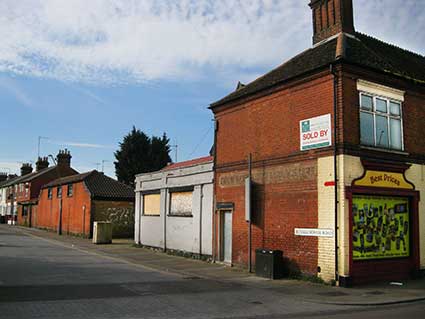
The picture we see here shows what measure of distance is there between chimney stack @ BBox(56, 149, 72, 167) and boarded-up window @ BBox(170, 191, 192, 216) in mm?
36531

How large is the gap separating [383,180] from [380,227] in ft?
5.09

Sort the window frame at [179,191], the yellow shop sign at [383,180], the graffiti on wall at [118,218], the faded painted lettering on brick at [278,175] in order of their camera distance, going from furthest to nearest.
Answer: the graffiti on wall at [118,218] → the window frame at [179,191] → the faded painted lettering on brick at [278,175] → the yellow shop sign at [383,180]

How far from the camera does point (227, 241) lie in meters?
18.9

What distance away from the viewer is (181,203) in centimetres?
2244

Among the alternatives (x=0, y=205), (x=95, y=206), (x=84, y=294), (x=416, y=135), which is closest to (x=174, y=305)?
(x=84, y=294)

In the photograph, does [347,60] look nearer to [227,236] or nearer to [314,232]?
[314,232]

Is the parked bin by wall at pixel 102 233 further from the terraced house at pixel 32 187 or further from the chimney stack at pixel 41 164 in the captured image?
the chimney stack at pixel 41 164

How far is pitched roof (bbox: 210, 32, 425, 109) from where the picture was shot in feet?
49.4

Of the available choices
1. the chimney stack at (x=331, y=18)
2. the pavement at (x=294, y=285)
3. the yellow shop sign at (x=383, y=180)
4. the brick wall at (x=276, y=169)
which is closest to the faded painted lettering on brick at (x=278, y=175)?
the brick wall at (x=276, y=169)

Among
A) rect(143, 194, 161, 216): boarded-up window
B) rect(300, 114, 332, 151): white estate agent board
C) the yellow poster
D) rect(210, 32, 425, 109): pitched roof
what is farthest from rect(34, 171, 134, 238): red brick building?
the yellow poster

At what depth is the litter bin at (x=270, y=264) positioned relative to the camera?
15.0 meters

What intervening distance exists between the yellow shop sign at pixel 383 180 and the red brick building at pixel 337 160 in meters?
0.03

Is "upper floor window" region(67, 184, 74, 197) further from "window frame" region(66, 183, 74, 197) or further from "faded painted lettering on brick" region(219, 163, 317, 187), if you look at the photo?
"faded painted lettering on brick" region(219, 163, 317, 187)

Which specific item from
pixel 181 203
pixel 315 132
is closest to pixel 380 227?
pixel 315 132
